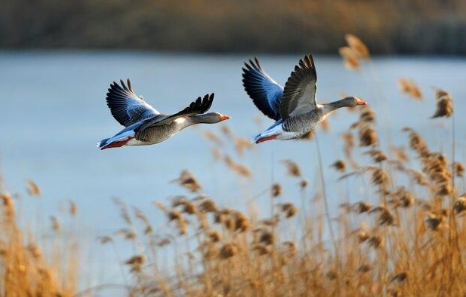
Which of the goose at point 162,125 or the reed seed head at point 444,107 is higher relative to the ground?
the reed seed head at point 444,107

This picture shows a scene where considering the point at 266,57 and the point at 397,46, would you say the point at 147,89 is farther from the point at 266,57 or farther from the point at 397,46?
the point at 397,46

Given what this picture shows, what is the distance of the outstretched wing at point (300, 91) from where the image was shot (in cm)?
294

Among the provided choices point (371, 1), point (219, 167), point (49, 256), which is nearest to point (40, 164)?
point (219, 167)

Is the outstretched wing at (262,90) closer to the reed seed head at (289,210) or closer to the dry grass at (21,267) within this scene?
the reed seed head at (289,210)

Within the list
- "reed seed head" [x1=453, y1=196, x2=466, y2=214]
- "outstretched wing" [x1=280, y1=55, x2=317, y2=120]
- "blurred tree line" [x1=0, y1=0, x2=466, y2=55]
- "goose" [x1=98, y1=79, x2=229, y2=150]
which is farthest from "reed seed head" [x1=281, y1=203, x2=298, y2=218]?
"blurred tree line" [x1=0, y1=0, x2=466, y2=55]

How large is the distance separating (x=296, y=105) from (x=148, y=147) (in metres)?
17.6

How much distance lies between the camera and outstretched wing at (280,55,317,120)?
2941 mm

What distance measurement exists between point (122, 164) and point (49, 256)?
31.8 feet

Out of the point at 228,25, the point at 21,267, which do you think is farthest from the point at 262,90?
the point at 228,25

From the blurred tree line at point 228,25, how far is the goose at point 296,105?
23291 millimetres

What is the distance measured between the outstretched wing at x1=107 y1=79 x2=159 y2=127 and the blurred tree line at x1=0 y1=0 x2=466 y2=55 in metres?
23.2

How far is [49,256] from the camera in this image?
9.34 metres

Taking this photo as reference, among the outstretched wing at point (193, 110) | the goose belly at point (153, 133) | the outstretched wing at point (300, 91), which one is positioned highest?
the outstretched wing at point (300, 91)

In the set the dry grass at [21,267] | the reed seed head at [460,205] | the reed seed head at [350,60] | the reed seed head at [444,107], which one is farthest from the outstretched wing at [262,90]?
the dry grass at [21,267]
